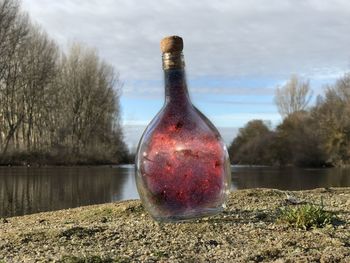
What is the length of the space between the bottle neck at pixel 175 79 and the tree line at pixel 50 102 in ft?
186

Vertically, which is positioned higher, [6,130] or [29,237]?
[6,130]

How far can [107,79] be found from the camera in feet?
251

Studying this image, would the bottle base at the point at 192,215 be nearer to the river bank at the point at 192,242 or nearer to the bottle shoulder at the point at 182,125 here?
the bottle shoulder at the point at 182,125

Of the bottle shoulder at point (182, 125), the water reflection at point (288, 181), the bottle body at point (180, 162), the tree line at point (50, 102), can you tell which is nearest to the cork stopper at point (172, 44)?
the bottle body at point (180, 162)

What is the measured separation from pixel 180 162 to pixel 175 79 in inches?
26.0

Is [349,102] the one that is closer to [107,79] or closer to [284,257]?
[107,79]

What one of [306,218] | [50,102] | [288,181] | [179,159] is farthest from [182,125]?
[50,102]

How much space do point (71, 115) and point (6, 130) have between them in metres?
11.4

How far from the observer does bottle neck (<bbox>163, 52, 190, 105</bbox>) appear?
13.4 feet

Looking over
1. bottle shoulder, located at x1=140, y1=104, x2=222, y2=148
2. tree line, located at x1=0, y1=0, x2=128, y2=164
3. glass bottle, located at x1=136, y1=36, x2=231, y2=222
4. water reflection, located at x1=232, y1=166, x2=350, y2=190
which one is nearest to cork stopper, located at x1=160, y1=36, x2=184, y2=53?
glass bottle, located at x1=136, y1=36, x2=231, y2=222

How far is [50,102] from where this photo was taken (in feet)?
230

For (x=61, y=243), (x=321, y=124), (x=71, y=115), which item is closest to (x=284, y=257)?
(x=61, y=243)

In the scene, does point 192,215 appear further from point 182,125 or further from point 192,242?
point 192,242

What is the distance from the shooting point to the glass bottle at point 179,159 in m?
3.98
